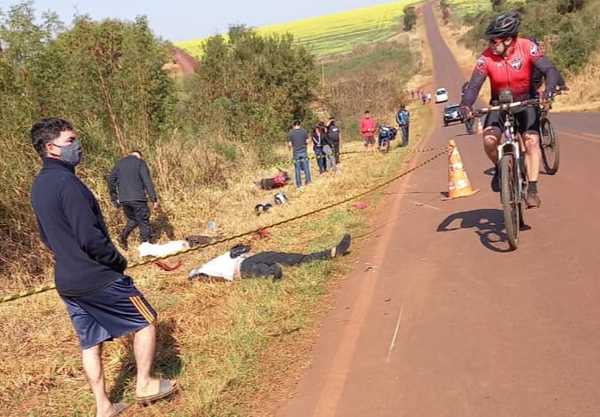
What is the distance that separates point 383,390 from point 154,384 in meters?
1.58

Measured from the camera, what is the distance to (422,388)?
3.80m

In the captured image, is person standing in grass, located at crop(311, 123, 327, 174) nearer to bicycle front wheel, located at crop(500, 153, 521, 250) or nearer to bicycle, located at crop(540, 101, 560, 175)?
bicycle, located at crop(540, 101, 560, 175)

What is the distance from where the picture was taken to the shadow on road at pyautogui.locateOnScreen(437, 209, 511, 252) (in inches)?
257

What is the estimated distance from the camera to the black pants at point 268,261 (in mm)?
6410

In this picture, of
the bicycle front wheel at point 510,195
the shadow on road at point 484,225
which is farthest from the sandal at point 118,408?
the shadow on road at point 484,225

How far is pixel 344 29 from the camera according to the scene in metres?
106

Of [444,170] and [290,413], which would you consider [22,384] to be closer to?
[290,413]

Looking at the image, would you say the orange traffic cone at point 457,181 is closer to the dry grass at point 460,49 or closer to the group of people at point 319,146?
the group of people at point 319,146

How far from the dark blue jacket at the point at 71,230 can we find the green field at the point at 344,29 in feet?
263

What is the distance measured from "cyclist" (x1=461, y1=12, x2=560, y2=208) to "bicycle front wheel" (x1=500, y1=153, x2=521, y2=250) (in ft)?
0.87

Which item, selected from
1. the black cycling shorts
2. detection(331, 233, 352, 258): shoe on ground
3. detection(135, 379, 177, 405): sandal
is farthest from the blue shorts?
the black cycling shorts

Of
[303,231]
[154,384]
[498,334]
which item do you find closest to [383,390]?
[498,334]

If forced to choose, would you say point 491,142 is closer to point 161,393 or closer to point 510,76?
point 510,76

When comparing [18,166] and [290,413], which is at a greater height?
[18,166]
